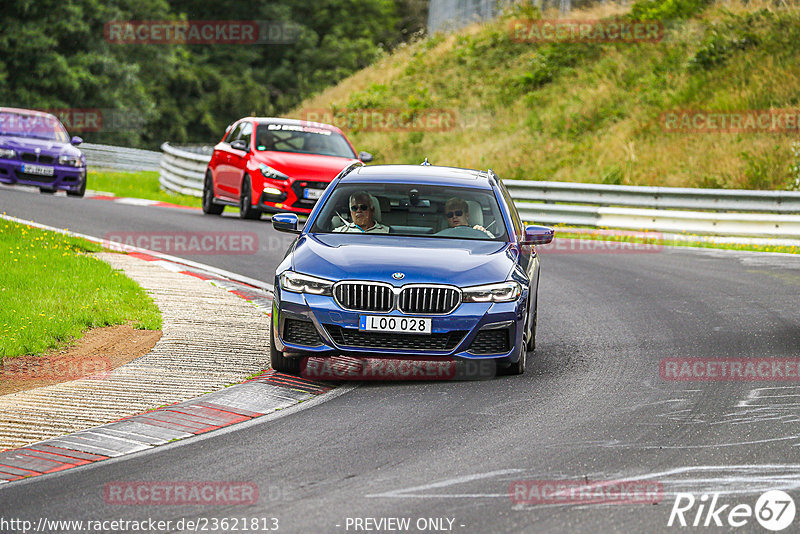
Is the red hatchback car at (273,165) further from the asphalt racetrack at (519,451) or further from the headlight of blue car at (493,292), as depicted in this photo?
the headlight of blue car at (493,292)

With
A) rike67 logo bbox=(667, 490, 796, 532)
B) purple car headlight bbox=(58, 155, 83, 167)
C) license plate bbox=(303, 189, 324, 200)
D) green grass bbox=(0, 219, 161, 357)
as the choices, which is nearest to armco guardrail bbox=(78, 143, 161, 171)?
purple car headlight bbox=(58, 155, 83, 167)

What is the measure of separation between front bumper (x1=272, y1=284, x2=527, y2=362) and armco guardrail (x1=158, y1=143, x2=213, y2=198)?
1961cm

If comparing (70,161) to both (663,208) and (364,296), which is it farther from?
(364,296)

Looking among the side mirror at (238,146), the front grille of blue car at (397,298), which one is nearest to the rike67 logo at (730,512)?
the front grille of blue car at (397,298)

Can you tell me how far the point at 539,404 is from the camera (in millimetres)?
8156

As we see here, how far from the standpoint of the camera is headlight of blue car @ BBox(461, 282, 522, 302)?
8.64m

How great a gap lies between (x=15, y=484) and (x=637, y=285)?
10.0 metres

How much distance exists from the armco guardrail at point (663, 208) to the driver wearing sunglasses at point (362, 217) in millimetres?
13039

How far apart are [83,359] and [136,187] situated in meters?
24.0

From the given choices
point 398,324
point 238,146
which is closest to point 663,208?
point 238,146

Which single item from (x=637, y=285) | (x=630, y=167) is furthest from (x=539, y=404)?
(x=630, y=167)

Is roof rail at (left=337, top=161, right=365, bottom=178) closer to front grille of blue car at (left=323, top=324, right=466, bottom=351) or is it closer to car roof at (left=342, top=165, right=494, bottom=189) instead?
car roof at (left=342, top=165, right=494, bottom=189)

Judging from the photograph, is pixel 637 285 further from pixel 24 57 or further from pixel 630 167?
pixel 24 57

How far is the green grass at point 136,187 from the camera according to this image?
92.9 ft
